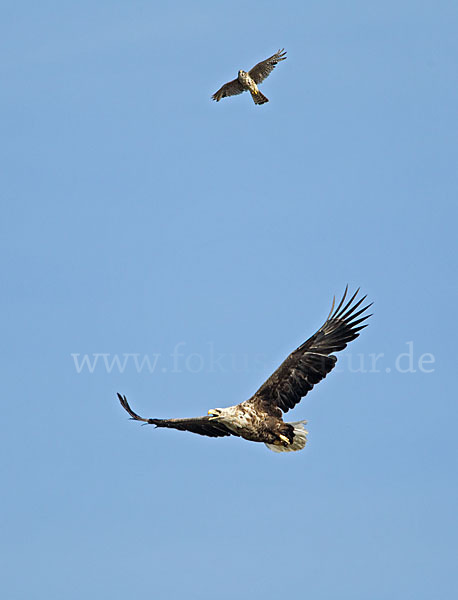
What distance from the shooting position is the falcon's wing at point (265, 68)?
25812 millimetres

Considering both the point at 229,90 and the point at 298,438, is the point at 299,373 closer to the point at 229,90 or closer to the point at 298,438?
the point at 298,438

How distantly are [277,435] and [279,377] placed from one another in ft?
3.09

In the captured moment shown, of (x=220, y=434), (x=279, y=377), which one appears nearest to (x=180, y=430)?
(x=220, y=434)

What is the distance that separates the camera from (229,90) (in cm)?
2639

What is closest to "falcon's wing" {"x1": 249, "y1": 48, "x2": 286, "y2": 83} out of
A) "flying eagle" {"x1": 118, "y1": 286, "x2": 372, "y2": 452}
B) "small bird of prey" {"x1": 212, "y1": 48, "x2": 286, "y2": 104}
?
"small bird of prey" {"x1": 212, "y1": 48, "x2": 286, "y2": 104}

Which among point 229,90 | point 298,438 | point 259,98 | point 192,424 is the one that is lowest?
point 298,438

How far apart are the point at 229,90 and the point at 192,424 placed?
958cm

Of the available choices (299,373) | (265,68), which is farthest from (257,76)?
(299,373)

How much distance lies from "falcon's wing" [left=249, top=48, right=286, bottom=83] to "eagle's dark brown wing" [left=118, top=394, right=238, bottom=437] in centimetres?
910

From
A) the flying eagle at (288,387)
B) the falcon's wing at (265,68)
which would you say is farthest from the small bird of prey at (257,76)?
the flying eagle at (288,387)

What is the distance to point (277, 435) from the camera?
18.8 metres

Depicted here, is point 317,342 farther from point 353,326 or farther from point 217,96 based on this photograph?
point 217,96

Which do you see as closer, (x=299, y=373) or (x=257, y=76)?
(x=299, y=373)

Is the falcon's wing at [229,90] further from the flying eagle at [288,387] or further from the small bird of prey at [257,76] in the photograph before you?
the flying eagle at [288,387]
